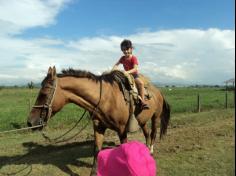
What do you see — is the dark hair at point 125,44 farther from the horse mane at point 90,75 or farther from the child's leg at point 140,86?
the child's leg at point 140,86

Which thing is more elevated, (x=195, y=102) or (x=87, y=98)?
(x=87, y=98)

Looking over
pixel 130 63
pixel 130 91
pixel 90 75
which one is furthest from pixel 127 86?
pixel 90 75

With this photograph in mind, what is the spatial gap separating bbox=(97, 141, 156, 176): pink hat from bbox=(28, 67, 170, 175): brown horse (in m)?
4.04

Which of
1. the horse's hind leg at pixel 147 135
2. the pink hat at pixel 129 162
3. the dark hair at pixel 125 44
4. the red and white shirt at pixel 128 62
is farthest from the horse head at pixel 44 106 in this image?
the pink hat at pixel 129 162

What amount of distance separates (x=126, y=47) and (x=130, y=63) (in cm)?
38

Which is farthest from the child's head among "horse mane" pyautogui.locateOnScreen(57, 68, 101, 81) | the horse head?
the horse head

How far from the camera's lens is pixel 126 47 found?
771 cm

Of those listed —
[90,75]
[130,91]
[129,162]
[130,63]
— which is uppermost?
[130,63]

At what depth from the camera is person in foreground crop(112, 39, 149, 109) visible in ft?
25.3

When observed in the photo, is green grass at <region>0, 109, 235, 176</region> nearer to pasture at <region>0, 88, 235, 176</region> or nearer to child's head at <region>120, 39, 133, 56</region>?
pasture at <region>0, 88, 235, 176</region>

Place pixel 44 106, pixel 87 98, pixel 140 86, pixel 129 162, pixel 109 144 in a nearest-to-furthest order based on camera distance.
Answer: pixel 129 162
pixel 44 106
pixel 87 98
pixel 140 86
pixel 109 144

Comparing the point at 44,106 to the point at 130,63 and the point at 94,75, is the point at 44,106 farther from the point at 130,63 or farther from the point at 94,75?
the point at 130,63

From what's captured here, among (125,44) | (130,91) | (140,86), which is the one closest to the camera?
(130,91)

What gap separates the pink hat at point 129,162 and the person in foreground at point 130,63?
5.19 metres
